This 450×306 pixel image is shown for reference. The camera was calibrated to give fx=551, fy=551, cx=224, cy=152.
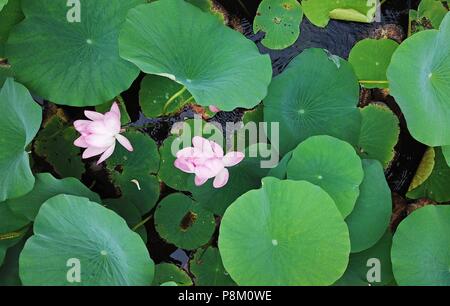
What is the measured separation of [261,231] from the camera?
1458 millimetres

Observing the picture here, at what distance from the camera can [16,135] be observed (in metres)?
1.55

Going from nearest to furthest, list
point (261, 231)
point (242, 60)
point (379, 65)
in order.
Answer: point (261, 231)
point (242, 60)
point (379, 65)

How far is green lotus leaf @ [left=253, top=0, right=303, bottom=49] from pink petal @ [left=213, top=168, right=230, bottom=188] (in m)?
0.52

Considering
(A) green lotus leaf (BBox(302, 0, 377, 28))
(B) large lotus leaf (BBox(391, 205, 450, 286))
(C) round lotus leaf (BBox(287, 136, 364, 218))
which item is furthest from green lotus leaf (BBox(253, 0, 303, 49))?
(B) large lotus leaf (BBox(391, 205, 450, 286))

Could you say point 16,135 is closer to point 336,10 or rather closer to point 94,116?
point 94,116

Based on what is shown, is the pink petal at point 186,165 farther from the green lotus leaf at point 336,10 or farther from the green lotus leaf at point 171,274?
the green lotus leaf at point 336,10

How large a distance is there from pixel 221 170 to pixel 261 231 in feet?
0.68

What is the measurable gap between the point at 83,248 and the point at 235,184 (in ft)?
1.58

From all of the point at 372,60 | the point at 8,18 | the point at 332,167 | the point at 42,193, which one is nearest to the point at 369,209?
the point at 332,167

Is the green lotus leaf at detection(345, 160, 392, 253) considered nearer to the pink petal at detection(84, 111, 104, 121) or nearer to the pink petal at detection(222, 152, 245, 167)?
the pink petal at detection(222, 152, 245, 167)

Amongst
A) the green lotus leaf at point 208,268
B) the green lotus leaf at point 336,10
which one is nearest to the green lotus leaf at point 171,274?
the green lotus leaf at point 208,268

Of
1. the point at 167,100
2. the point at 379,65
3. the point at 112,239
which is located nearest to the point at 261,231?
the point at 112,239

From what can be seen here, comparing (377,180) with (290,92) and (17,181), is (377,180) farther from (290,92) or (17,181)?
(17,181)

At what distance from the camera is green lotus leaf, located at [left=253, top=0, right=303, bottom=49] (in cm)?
180
